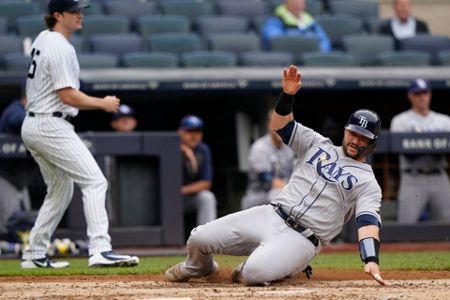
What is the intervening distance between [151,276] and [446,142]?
4.44m

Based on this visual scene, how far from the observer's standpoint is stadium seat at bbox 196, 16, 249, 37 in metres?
12.5

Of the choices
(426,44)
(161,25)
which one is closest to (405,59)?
(426,44)

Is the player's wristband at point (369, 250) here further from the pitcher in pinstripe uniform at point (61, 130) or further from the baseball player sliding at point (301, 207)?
the pitcher in pinstripe uniform at point (61, 130)

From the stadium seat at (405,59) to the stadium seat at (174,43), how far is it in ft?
6.36

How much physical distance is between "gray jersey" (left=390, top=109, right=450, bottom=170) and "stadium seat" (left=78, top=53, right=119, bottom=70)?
9.21ft

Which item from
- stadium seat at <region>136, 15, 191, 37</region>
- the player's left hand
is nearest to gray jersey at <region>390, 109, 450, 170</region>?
stadium seat at <region>136, 15, 191, 37</region>

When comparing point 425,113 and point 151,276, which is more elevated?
point 425,113

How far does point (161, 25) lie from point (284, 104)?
6185 mm

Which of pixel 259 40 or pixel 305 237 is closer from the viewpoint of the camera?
pixel 305 237

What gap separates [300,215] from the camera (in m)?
6.36

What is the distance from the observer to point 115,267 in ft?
25.2

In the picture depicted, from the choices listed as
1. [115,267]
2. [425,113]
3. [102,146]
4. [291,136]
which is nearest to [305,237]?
[291,136]

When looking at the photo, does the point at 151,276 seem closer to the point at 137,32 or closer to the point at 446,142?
the point at 446,142

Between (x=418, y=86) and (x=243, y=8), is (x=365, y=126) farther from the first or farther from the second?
(x=243, y=8)
